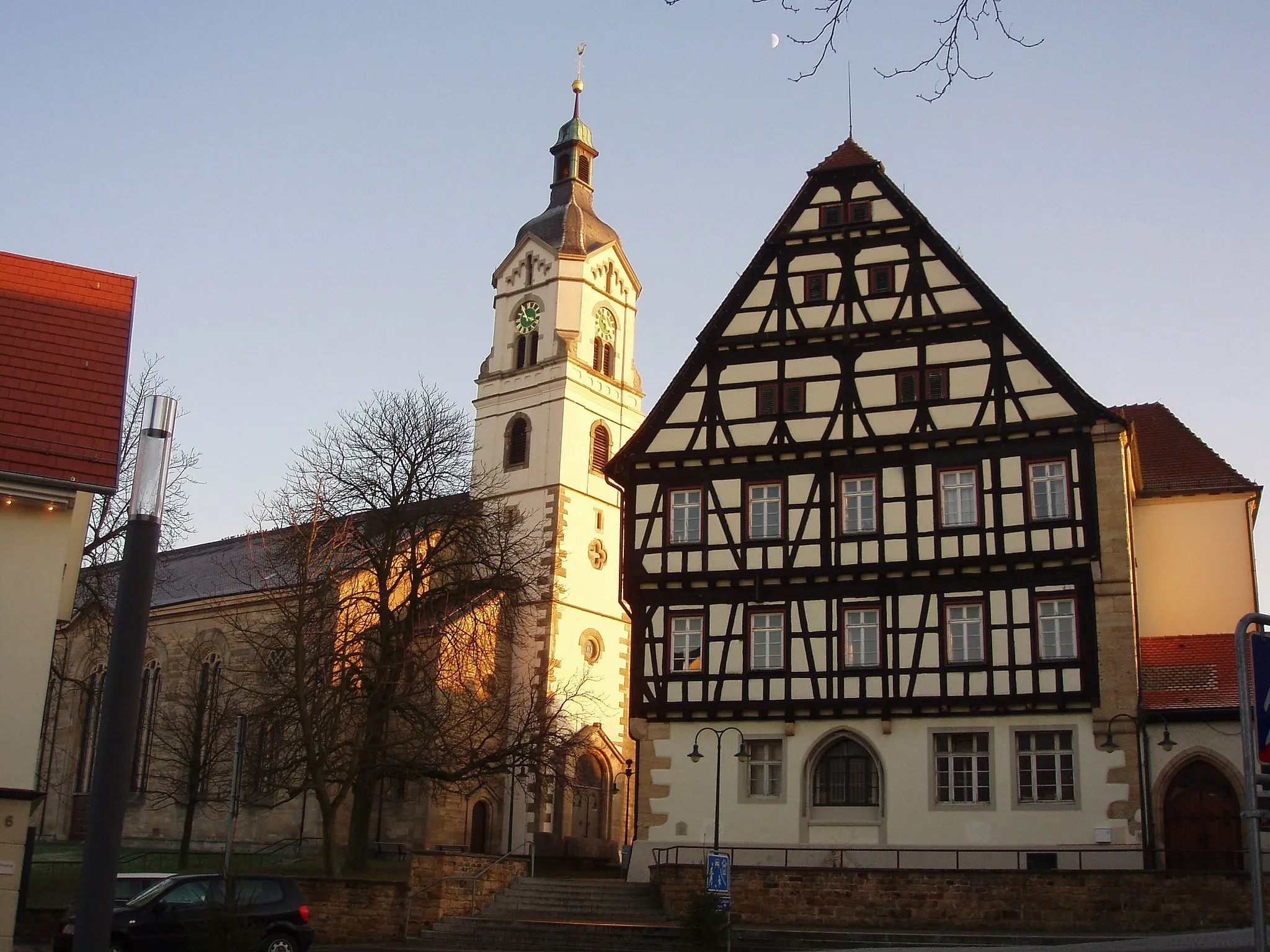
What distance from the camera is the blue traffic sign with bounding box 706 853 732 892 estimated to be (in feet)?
68.5

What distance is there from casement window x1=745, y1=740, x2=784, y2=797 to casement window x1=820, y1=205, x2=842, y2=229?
37.9 feet

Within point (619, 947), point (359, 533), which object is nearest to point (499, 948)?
point (619, 947)

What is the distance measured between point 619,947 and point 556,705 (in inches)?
889

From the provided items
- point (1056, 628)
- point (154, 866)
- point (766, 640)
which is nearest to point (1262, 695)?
point (1056, 628)

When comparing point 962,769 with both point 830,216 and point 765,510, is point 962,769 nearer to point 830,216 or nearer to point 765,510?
point 765,510

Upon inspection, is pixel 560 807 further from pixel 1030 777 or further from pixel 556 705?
pixel 1030 777

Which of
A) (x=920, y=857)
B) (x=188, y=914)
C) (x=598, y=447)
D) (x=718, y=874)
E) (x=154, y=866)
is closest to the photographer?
(x=188, y=914)

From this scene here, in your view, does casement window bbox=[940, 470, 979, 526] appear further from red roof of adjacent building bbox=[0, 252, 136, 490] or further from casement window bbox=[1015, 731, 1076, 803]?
red roof of adjacent building bbox=[0, 252, 136, 490]

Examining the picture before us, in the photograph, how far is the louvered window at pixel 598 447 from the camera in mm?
53938

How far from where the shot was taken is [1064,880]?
77.8ft

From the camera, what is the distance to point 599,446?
2148 inches

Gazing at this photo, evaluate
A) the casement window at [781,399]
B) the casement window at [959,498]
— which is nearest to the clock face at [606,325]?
the casement window at [781,399]

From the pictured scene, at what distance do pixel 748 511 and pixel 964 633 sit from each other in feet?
17.6

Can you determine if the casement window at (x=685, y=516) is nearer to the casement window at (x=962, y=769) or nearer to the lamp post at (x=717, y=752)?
the lamp post at (x=717, y=752)
